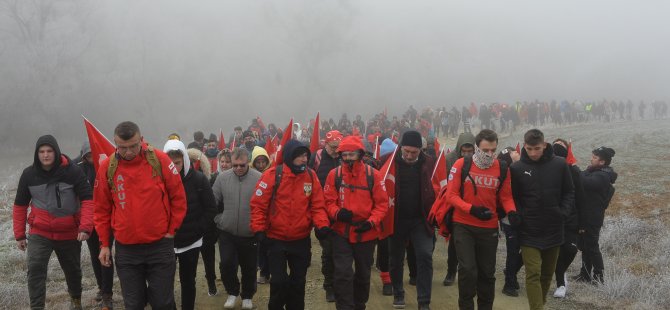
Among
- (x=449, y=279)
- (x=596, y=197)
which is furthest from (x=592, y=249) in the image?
(x=449, y=279)

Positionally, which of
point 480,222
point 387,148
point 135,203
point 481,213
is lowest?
point 480,222

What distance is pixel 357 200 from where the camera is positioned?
195 inches

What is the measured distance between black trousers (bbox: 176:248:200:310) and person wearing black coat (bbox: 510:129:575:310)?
10.5 feet

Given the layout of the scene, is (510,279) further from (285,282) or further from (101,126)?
(101,126)

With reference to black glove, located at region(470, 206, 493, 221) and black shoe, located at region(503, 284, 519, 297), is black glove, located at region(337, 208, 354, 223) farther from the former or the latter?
black shoe, located at region(503, 284, 519, 297)

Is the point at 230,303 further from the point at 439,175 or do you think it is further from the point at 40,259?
the point at 439,175

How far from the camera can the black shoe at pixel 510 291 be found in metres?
6.19

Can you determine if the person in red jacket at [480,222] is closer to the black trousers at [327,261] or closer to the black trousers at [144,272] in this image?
the black trousers at [327,261]

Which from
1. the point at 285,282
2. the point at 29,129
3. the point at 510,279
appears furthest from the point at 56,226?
the point at 29,129

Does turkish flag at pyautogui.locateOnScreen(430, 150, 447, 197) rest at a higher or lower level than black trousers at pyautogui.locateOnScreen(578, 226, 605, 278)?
higher

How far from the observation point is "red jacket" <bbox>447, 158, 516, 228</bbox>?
189 inches

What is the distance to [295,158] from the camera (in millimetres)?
4695

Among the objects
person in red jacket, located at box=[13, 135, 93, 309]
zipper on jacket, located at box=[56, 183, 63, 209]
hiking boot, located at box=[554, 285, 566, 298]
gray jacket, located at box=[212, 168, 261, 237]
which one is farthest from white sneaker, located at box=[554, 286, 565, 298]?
zipper on jacket, located at box=[56, 183, 63, 209]

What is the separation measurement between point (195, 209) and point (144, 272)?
0.93 m
